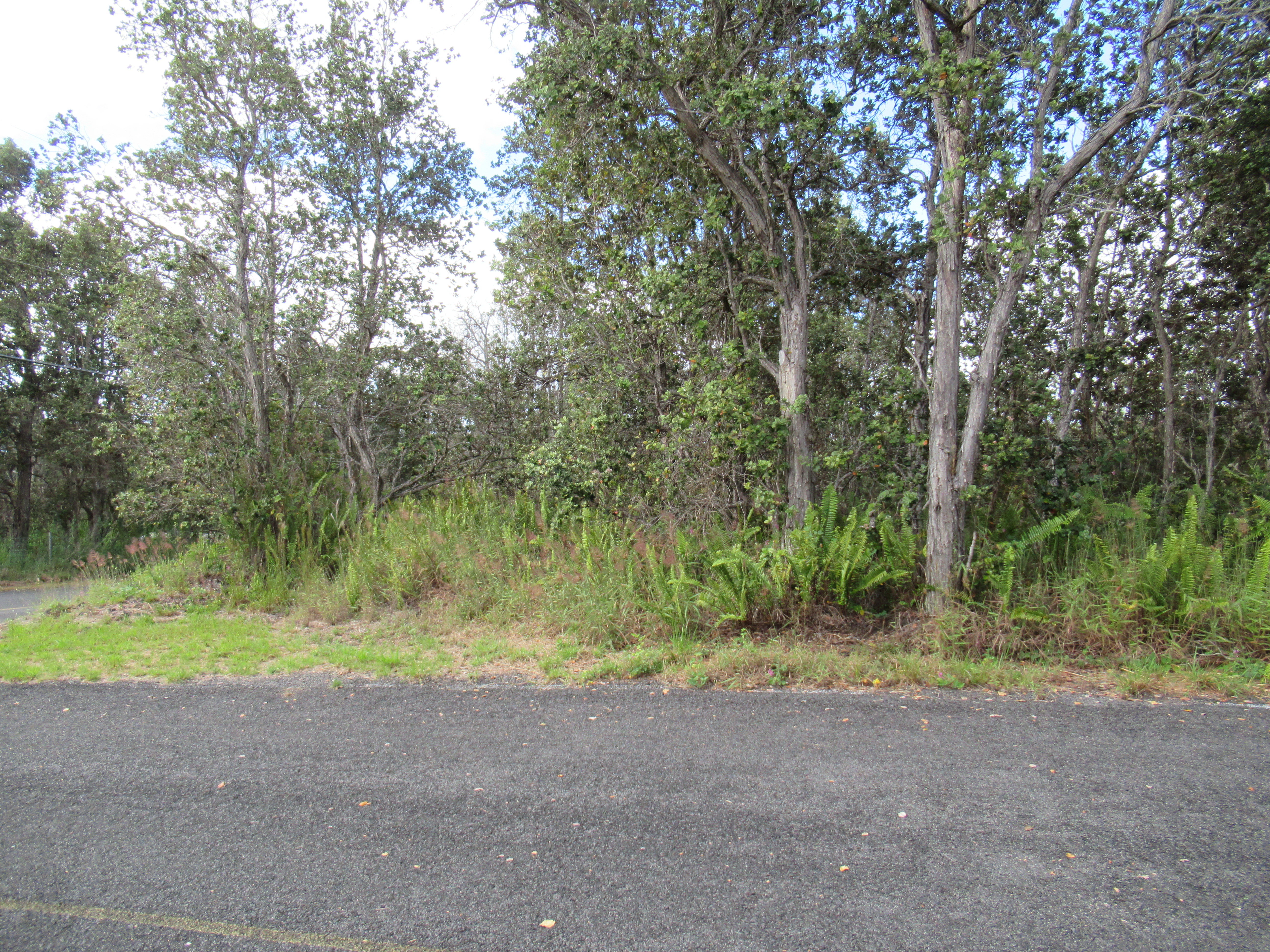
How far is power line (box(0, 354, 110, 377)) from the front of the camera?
693 inches

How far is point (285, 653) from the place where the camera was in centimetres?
656

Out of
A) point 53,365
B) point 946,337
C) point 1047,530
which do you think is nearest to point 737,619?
point 1047,530

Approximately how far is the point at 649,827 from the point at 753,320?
5601 mm

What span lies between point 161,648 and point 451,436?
5.31 m

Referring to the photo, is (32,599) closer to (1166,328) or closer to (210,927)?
(210,927)

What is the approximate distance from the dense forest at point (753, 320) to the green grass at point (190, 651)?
1771 millimetres

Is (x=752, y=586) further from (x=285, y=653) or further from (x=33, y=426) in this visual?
(x=33, y=426)

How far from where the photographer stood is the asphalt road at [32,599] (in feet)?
30.6

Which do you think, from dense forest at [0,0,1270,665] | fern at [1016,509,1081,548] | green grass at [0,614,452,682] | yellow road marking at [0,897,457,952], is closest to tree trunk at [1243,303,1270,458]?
dense forest at [0,0,1270,665]

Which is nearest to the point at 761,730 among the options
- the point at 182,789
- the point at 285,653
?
the point at 182,789

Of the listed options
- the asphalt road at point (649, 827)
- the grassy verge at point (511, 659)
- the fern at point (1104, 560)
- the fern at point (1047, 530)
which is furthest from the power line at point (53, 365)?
the fern at point (1104, 560)

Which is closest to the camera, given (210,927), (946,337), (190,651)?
(210,927)

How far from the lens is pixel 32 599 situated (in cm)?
1399

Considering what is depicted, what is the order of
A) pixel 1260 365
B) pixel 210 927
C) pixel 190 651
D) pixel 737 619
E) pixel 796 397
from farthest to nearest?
pixel 1260 365
pixel 796 397
pixel 190 651
pixel 737 619
pixel 210 927
